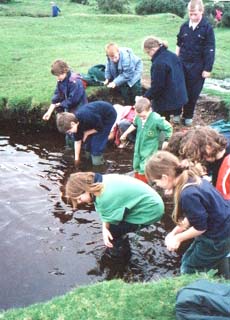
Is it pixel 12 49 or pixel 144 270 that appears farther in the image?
pixel 12 49

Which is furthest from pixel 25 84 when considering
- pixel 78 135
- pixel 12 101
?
pixel 78 135

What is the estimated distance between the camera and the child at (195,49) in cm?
931

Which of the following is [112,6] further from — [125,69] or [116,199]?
[116,199]

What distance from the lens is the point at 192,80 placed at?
9.74 metres

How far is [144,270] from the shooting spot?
6.15m

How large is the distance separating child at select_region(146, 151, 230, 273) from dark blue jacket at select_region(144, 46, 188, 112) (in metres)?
4.02

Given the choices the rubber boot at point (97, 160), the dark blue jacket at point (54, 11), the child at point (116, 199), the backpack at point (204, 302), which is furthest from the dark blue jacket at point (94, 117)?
the dark blue jacket at point (54, 11)

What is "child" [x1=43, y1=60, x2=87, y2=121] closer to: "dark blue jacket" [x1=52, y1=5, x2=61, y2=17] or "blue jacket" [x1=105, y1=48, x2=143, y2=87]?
"blue jacket" [x1=105, y1=48, x2=143, y2=87]

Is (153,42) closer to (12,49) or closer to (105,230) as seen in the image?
(105,230)

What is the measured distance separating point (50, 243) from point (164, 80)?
12.7 ft

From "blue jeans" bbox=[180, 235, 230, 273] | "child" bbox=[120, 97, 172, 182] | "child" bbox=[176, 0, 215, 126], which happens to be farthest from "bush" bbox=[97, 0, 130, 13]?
"blue jeans" bbox=[180, 235, 230, 273]

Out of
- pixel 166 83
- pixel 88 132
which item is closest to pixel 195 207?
pixel 88 132

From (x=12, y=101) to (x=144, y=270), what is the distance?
6302mm

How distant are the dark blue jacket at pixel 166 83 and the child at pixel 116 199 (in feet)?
11.1
